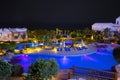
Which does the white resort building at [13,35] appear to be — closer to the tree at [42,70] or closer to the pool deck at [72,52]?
the pool deck at [72,52]

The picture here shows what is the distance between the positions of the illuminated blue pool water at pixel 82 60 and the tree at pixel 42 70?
522cm

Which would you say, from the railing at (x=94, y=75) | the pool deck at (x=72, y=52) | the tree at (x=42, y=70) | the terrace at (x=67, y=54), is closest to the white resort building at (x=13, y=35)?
the terrace at (x=67, y=54)

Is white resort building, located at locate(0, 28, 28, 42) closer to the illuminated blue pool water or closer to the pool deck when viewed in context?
the pool deck

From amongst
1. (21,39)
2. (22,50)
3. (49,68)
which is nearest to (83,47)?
(22,50)

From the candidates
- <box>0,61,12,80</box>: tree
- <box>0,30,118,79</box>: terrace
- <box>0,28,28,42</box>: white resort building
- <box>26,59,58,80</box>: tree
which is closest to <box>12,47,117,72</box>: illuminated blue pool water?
<box>0,30,118,79</box>: terrace

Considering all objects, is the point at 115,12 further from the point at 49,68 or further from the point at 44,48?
the point at 49,68

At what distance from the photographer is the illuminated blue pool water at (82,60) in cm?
1491

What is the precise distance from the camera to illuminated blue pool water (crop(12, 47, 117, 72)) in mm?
14906

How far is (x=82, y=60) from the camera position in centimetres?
1627

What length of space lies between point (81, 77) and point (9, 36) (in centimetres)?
1416

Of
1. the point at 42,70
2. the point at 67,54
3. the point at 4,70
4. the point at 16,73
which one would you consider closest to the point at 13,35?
the point at 67,54

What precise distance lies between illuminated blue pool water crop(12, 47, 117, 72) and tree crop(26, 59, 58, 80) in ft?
17.1

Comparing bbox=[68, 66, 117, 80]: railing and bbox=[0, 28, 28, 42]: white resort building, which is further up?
bbox=[0, 28, 28, 42]: white resort building

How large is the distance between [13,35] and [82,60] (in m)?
9.81
